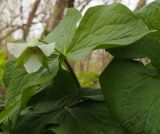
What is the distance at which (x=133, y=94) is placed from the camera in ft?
1.73

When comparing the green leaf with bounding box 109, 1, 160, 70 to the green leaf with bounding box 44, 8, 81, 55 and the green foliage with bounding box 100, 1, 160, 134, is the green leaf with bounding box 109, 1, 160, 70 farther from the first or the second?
the green leaf with bounding box 44, 8, 81, 55

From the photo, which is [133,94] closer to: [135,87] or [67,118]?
[135,87]

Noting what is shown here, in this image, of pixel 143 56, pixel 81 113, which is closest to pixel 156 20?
pixel 143 56

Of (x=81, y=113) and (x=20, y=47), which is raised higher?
(x=20, y=47)

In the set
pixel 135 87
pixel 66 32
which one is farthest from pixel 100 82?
pixel 66 32

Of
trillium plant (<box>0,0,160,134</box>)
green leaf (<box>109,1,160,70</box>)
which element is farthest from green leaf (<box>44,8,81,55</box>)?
green leaf (<box>109,1,160,70</box>)

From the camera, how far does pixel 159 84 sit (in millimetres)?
538

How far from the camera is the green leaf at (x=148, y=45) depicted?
0.56 meters

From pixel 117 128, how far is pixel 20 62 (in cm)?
17

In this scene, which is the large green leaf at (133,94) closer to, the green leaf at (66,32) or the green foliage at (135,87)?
the green foliage at (135,87)

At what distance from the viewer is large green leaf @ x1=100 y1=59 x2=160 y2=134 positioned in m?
0.50

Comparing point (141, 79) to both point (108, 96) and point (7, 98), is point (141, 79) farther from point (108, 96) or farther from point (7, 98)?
point (7, 98)

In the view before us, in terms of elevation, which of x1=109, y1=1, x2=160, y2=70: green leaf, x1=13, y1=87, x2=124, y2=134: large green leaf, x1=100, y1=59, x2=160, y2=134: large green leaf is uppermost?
x1=109, y1=1, x2=160, y2=70: green leaf

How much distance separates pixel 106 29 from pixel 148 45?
0.07m
